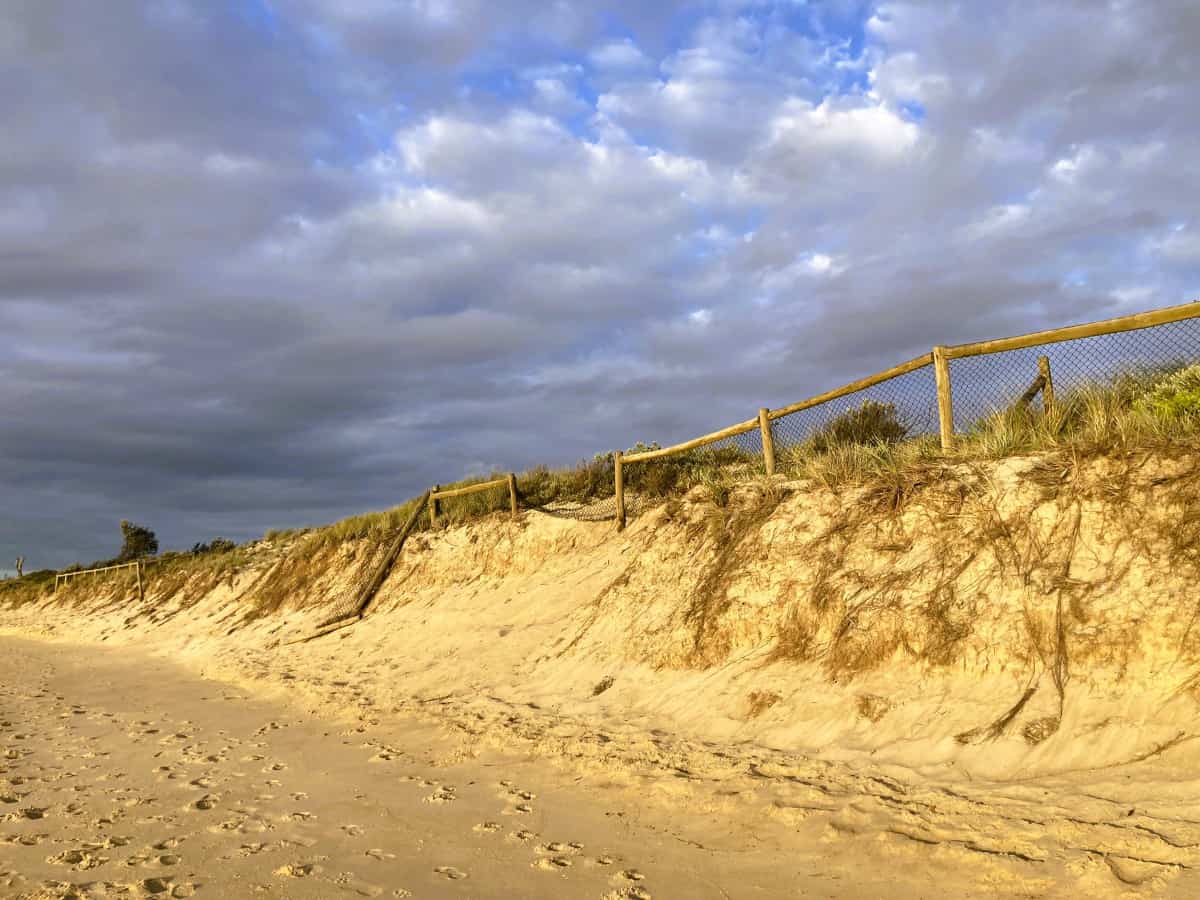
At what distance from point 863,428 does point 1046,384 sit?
2.75 m

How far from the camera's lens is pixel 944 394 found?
365 inches

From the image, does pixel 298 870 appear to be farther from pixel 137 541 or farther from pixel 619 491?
pixel 137 541

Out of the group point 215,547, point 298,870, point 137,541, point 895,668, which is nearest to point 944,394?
point 895,668

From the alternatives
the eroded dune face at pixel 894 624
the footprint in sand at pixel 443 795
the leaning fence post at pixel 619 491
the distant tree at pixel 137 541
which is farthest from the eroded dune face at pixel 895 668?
the distant tree at pixel 137 541

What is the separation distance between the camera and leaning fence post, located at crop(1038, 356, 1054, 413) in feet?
30.0

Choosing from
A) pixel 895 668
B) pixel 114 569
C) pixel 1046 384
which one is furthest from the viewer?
pixel 114 569

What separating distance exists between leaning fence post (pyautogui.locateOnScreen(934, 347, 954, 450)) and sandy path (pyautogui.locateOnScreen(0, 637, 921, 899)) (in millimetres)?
5533

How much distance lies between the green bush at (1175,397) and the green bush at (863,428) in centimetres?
291

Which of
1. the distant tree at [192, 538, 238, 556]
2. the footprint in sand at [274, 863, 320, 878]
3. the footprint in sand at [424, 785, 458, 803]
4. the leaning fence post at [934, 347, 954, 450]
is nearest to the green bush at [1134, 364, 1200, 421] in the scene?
the leaning fence post at [934, 347, 954, 450]

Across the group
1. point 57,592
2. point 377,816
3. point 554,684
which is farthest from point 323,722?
point 57,592

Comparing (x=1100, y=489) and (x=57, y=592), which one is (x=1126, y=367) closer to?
(x=1100, y=489)

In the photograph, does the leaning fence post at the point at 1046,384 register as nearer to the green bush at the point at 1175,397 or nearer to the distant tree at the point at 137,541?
the green bush at the point at 1175,397

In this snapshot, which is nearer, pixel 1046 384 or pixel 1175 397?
pixel 1175 397

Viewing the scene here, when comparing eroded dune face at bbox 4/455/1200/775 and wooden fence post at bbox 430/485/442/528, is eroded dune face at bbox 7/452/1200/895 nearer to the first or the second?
eroded dune face at bbox 4/455/1200/775
